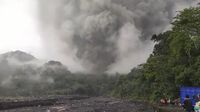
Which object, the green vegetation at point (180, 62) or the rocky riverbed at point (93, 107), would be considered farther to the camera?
the green vegetation at point (180, 62)

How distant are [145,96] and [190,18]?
28.3m

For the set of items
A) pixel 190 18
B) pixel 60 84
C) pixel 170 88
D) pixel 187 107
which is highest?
pixel 60 84

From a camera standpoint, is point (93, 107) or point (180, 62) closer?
point (180, 62)

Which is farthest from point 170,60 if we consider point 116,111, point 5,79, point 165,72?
point 5,79

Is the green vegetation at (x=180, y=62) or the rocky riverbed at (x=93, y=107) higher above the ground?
the green vegetation at (x=180, y=62)

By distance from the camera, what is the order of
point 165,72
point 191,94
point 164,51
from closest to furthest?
point 191,94 → point 165,72 → point 164,51

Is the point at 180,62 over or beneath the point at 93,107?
over

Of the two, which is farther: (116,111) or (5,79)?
(5,79)

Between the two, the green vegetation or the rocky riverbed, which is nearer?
the rocky riverbed

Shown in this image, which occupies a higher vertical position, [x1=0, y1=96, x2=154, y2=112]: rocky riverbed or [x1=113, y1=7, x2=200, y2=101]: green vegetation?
[x1=113, y1=7, x2=200, y2=101]: green vegetation

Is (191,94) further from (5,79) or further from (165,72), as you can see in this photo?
(5,79)

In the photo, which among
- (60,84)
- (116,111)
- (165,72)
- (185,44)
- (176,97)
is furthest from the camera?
(60,84)

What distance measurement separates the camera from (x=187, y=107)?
29.8 metres

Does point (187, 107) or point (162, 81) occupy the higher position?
point (162, 81)
